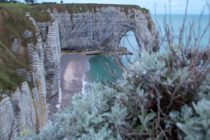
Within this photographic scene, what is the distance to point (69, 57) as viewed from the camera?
3962cm

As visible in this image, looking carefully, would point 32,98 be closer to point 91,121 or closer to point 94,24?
point 91,121

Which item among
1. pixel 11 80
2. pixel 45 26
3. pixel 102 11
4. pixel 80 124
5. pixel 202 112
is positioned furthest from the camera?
pixel 102 11

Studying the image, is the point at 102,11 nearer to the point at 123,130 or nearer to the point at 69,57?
the point at 69,57

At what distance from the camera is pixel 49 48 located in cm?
1806

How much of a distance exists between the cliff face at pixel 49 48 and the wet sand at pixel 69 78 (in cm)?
138

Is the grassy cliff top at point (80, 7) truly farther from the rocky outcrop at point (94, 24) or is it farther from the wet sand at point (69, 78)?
the wet sand at point (69, 78)

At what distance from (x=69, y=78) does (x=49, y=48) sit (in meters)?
9.64

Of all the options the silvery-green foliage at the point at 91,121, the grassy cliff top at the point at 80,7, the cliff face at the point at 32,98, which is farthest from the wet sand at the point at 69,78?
the silvery-green foliage at the point at 91,121

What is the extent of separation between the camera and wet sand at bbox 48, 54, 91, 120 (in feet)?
60.9

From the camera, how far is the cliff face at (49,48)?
8.62m

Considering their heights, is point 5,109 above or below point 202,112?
below

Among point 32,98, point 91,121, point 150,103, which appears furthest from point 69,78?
point 150,103

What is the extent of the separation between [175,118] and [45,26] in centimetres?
1663

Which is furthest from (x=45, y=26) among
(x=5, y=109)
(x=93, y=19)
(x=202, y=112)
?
(x=93, y=19)
